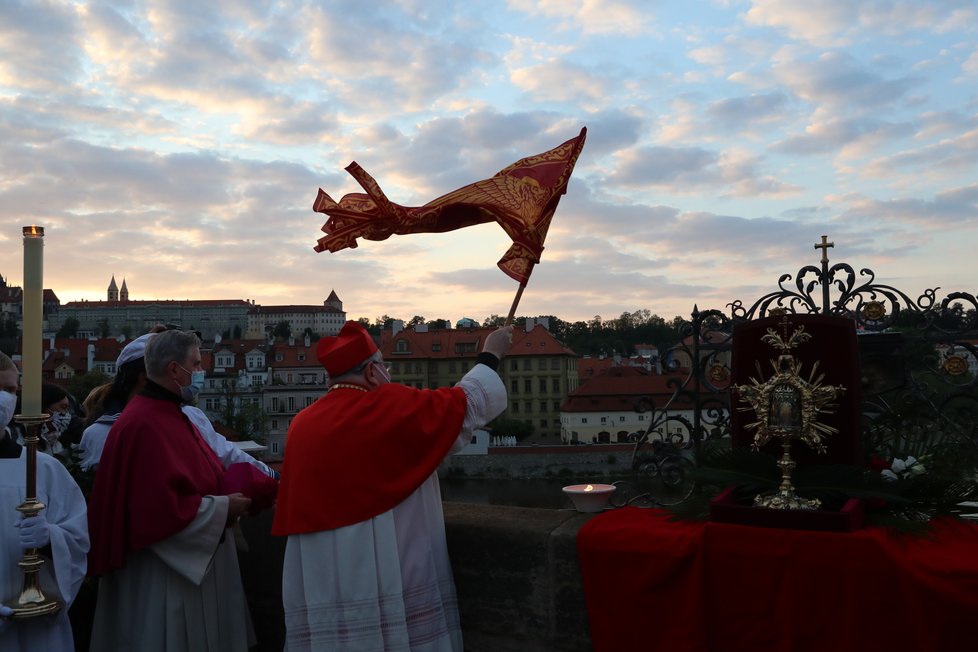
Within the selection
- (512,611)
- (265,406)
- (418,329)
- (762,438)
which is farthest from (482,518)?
(265,406)

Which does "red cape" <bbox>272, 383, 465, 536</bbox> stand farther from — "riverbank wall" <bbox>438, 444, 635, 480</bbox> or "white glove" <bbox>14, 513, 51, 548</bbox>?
"riverbank wall" <bbox>438, 444, 635, 480</bbox>

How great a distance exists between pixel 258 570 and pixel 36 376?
215cm

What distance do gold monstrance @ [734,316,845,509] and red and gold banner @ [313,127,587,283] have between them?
1.12 meters

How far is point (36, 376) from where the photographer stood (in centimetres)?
304

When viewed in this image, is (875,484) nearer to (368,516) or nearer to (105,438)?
(368,516)

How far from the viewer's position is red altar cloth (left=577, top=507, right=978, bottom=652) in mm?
2467

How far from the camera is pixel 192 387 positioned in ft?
13.7

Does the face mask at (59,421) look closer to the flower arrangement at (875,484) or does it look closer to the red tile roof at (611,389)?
the flower arrangement at (875,484)

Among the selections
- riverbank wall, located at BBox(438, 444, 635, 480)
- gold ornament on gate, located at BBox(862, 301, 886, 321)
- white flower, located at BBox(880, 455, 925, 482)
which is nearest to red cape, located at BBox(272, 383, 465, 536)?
white flower, located at BBox(880, 455, 925, 482)

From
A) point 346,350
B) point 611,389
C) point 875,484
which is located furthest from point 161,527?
point 611,389

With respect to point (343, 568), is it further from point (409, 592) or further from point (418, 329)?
point (418, 329)

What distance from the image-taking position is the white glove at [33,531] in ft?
10.4

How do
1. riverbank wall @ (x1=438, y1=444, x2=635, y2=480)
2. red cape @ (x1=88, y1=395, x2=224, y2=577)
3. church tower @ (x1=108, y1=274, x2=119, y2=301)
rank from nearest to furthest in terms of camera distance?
red cape @ (x1=88, y1=395, x2=224, y2=577) → riverbank wall @ (x1=438, y1=444, x2=635, y2=480) → church tower @ (x1=108, y1=274, x2=119, y2=301)

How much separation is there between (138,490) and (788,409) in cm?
273
